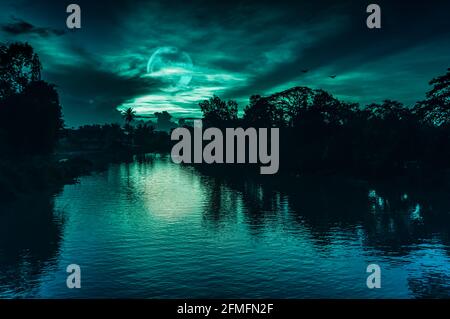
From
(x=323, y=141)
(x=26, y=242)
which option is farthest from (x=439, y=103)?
(x=26, y=242)

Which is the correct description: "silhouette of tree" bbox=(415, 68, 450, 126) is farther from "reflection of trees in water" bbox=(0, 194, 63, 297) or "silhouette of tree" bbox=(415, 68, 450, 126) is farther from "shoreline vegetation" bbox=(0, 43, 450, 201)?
"reflection of trees in water" bbox=(0, 194, 63, 297)

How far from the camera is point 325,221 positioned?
2399 inches

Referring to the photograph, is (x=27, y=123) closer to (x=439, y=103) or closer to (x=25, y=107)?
(x=25, y=107)

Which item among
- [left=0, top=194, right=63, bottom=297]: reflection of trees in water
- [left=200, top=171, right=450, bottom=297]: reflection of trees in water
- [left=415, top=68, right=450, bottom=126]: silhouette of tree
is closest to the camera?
[left=0, top=194, right=63, bottom=297]: reflection of trees in water

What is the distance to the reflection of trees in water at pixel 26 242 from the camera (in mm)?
35934

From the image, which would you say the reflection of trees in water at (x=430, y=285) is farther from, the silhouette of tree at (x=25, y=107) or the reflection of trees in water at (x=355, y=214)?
the silhouette of tree at (x=25, y=107)

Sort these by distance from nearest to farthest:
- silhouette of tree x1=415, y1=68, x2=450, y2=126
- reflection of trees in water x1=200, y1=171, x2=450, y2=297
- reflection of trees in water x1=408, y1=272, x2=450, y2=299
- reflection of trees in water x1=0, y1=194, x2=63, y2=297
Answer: reflection of trees in water x1=408, y1=272, x2=450, y2=299 < reflection of trees in water x1=0, y1=194, x2=63, y2=297 < reflection of trees in water x1=200, y1=171, x2=450, y2=297 < silhouette of tree x1=415, y1=68, x2=450, y2=126

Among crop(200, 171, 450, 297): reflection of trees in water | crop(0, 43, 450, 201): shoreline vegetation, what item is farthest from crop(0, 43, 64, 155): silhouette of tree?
crop(200, 171, 450, 297): reflection of trees in water

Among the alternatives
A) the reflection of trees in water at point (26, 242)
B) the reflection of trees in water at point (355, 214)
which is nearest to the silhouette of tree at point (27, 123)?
the reflection of trees in water at point (26, 242)

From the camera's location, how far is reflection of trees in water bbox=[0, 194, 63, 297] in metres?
35.9

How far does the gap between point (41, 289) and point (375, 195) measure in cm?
6816

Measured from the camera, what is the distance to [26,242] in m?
48.7

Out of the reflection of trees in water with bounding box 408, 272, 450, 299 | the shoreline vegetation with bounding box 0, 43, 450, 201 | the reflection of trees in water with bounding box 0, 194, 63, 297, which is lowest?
the reflection of trees in water with bounding box 408, 272, 450, 299
